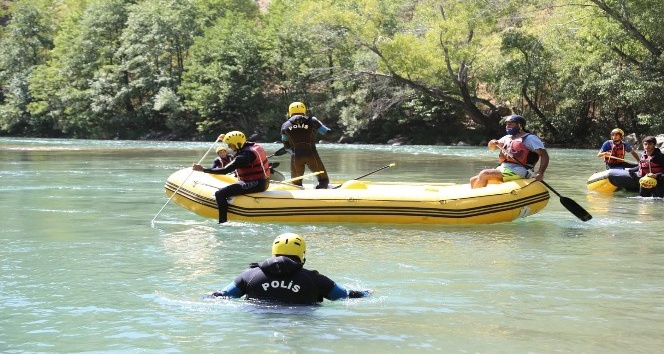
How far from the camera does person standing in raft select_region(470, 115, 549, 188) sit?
10.4 meters

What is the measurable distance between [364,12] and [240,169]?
1035 inches

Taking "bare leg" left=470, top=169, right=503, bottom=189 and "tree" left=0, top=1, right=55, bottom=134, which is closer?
"bare leg" left=470, top=169, right=503, bottom=189

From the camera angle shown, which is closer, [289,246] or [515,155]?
[289,246]

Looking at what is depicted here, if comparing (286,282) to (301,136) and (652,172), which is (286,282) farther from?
(652,172)

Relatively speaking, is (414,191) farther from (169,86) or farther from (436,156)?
(169,86)

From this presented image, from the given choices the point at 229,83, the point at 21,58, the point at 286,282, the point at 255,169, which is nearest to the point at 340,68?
the point at 229,83

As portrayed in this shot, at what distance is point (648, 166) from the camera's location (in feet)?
44.7

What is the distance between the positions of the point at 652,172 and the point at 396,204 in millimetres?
5481

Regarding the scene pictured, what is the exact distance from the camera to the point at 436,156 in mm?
28359

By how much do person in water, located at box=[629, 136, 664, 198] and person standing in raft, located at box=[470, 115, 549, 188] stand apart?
3786 millimetres

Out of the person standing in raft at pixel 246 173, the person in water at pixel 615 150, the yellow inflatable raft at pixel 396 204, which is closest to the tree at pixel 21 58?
the person in water at pixel 615 150

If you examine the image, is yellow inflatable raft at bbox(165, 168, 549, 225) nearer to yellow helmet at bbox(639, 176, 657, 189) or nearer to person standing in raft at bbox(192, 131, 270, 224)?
person standing in raft at bbox(192, 131, 270, 224)

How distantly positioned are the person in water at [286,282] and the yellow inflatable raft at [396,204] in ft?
14.5

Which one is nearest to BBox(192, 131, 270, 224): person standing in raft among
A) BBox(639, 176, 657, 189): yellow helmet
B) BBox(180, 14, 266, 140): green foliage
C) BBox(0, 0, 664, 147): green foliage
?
BBox(639, 176, 657, 189): yellow helmet
